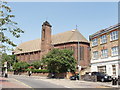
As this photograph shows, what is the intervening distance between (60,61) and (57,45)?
33236 mm

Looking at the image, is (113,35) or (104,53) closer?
(113,35)

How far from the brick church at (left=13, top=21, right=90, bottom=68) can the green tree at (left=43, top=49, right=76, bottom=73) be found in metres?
21.6

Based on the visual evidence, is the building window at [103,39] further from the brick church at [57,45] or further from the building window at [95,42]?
the brick church at [57,45]

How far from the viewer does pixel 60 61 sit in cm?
4609

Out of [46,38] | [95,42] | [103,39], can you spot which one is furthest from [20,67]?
[103,39]

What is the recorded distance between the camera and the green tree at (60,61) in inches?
1838

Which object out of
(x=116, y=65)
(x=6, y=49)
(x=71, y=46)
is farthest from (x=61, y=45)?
(x=6, y=49)

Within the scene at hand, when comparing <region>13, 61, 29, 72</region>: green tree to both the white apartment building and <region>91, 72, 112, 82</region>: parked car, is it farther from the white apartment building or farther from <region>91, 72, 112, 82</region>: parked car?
<region>91, 72, 112, 82</region>: parked car

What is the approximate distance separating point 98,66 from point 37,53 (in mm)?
48896

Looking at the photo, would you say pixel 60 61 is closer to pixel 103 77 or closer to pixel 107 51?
pixel 107 51

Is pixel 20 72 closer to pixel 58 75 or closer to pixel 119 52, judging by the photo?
pixel 58 75

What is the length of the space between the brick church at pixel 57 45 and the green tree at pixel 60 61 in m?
21.6

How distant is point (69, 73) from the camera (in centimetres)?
4947

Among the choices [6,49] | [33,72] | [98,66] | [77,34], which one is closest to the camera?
[6,49]
